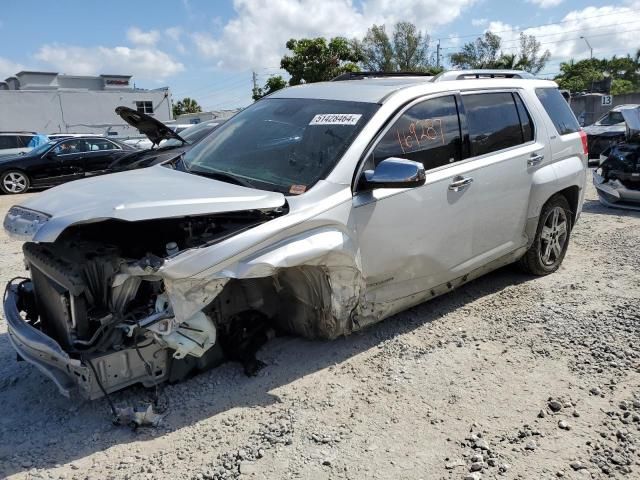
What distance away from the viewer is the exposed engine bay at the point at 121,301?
113 inches

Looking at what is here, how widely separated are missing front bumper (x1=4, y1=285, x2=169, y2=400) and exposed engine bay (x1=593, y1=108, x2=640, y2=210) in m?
7.62

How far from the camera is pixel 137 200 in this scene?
111 inches

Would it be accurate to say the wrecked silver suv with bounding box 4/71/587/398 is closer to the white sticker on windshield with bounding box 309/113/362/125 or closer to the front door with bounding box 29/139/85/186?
the white sticker on windshield with bounding box 309/113/362/125

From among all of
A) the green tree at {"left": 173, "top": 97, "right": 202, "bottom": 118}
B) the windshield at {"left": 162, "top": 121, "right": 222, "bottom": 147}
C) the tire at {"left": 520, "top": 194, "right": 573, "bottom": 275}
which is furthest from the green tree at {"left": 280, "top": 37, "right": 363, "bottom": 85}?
the green tree at {"left": 173, "top": 97, "right": 202, "bottom": 118}

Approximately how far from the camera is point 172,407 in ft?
10.5

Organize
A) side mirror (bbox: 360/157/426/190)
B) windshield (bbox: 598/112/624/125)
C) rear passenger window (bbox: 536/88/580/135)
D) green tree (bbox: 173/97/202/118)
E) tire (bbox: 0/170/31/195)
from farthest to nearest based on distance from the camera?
1. green tree (bbox: 173/97/202/118)
2. windshield (bbox: 598/112/624/125)
3. tire (bbox: 0/170/31/195)
4. rear passenger window (bbox: 536/88/580/135)
5. side mirror (bbox: 360/157/426/190)

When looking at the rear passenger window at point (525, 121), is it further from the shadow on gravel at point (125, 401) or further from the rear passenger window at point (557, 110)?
the shadow on gravel at point (125, 401)

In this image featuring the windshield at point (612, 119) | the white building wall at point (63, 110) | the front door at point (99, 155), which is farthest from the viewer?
the white building wall at point (63, 110)

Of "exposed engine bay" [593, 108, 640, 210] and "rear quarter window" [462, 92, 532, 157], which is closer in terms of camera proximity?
"rear quarter window" [462, 92, 532, 157]

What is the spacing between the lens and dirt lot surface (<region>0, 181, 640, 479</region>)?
2695mm

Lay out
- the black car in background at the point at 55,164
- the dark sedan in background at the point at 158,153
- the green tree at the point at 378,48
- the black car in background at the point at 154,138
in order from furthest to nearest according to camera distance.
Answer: the green tree at the point at 378,48 < the black car in background at the point at 55,164 < the dark sedan in background at the point at 158,153 < the black car in background at the point at 154,138

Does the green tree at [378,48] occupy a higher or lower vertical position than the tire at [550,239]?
higher

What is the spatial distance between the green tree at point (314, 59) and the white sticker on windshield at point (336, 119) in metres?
27.8

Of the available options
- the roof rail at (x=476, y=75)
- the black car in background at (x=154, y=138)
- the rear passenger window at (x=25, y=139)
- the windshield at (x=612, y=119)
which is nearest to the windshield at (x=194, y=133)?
the black car in background at (x=154, y=138)
